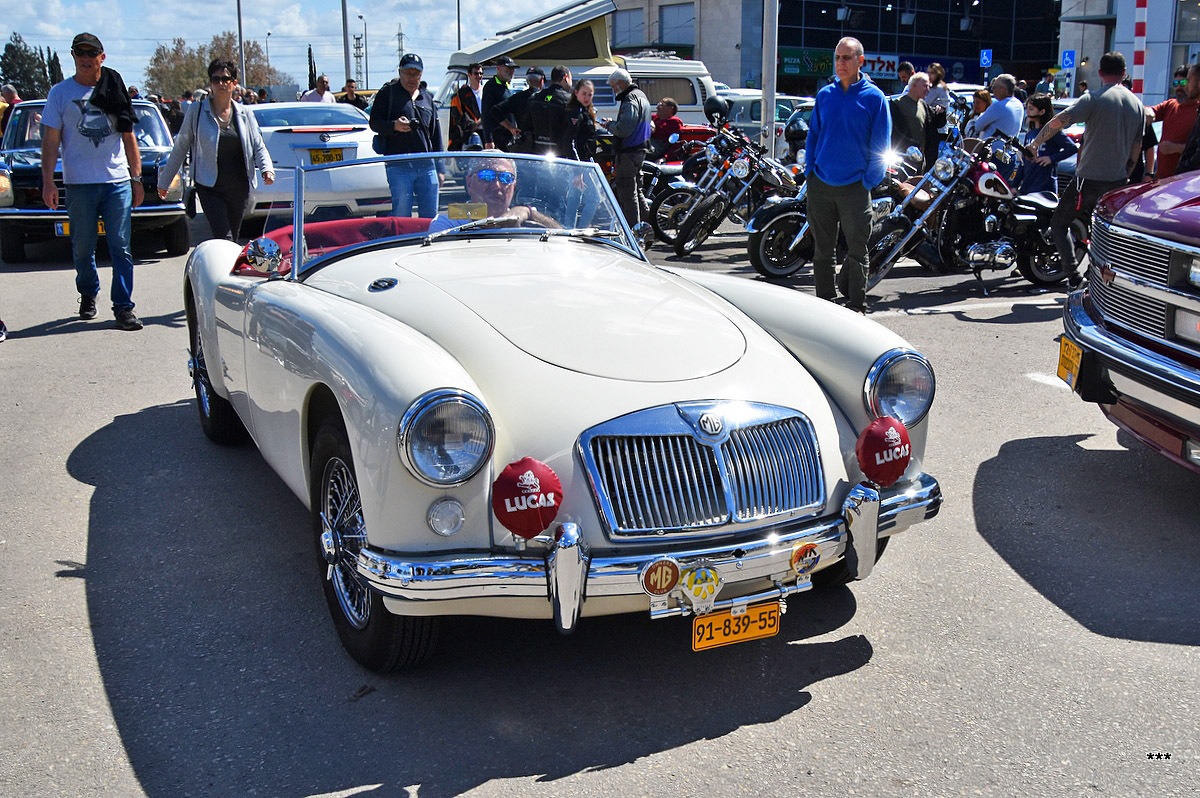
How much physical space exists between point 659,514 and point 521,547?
14.9 inches

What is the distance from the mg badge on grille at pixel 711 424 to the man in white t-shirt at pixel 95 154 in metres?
6.07

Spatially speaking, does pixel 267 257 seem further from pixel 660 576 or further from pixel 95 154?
pixel 95 154

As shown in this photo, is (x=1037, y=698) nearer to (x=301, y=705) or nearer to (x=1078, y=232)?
(x=301, y=705)

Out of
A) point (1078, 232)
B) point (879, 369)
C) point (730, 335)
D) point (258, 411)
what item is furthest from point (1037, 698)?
point (1078, 232)

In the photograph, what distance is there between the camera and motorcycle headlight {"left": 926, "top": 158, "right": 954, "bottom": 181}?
9.26m

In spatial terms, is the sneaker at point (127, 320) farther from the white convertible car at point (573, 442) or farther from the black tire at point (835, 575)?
the black tire at point (835, 575)

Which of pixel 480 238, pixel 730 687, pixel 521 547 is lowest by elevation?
pixel 730 687

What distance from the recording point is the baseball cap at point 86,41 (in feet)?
24.6

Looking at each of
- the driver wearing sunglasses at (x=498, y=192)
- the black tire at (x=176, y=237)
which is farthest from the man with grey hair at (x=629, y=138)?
the driver wearing sunglasses at (x=498, y=192)

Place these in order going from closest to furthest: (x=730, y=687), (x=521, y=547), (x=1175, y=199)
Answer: (x=521, y=547)
(x=730, y=687)
(x=1175, y=199)

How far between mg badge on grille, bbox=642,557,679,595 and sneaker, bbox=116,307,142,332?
6.34m

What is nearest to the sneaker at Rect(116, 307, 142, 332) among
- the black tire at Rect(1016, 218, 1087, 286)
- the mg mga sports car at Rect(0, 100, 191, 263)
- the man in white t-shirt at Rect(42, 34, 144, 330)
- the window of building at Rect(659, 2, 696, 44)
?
the man in white t-shirt at Rect(42, 34, 144, 330)

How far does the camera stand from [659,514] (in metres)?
2.96

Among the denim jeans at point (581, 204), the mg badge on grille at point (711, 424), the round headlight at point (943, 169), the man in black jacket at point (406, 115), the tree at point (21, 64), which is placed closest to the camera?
the mg badge on grille at point (711, 424)
